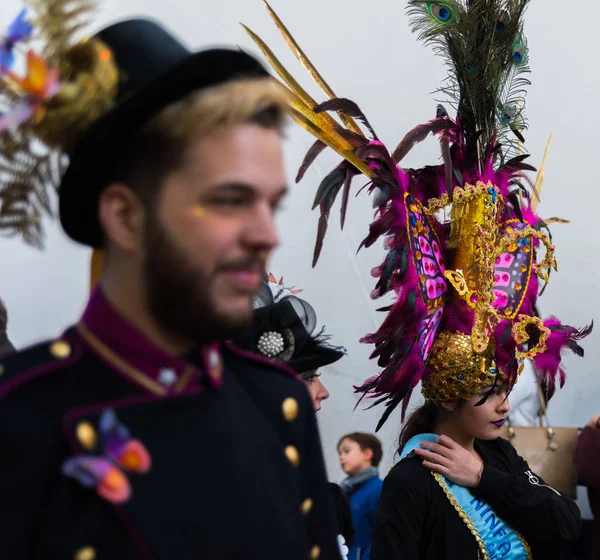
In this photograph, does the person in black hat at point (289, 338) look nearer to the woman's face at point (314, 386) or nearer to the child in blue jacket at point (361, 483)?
the woman's face at point (314, 386)

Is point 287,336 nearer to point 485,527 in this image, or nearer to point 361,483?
point 485,527

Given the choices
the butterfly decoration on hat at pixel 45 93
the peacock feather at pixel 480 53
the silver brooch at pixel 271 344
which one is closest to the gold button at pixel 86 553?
the butterfly decoration on hat at pixel 45 93

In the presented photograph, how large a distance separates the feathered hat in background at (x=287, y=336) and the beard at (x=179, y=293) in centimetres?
93

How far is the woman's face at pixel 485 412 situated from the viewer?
227 centimetres

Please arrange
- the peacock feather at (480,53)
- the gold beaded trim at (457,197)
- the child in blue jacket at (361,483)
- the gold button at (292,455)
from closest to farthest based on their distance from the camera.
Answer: the gold button at (292,455)
the gold beaded trim at (457,197)
the peacock feather at (480,53)
the child in blue jacket at (361,483)

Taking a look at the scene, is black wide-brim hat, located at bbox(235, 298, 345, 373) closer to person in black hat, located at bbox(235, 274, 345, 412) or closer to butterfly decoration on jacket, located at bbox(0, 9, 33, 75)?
person in black hat, located at bbox(235, 274, 345, 412)

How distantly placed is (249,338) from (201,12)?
7.79 ft

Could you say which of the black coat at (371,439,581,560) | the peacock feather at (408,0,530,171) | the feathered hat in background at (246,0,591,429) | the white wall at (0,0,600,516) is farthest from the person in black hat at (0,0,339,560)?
the white wall at (0,0,600,516)

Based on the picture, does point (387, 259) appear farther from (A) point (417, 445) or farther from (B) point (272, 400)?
(B) point (272, 400)

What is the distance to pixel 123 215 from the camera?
902 mm

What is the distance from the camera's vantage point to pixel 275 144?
939mm

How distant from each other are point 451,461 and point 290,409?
4.21 feet

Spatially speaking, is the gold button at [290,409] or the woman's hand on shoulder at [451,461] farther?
the woman's hand on shoulder at [451,461]

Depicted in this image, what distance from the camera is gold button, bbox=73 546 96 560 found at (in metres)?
0.81
